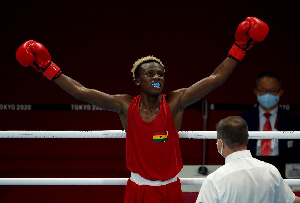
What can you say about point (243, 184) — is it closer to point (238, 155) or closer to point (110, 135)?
point (238, 155)

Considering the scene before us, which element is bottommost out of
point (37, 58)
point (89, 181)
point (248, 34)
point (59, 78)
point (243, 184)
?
point (89, 181)

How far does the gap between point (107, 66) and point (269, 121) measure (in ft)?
6.22

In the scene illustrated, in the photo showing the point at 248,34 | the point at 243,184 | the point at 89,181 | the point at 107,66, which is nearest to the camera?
the point at 243,184

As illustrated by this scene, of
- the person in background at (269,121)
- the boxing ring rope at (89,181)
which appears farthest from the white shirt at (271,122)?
the boxing ring rope at (89,181)

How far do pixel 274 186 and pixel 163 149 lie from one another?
0.65 meters

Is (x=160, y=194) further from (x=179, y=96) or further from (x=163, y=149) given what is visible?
(x=179, y=96)

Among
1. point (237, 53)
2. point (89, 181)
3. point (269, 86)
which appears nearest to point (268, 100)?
point (269, 86)

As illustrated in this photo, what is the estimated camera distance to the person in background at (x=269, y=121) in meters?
3.20

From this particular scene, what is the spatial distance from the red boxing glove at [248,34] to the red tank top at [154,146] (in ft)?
1.67

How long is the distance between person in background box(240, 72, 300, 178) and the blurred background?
88cm

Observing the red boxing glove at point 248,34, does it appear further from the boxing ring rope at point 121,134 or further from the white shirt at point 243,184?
the white shirt at point 243,184

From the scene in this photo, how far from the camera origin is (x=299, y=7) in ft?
13.9

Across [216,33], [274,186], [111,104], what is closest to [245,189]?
[274,186]

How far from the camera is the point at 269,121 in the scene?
341cm
